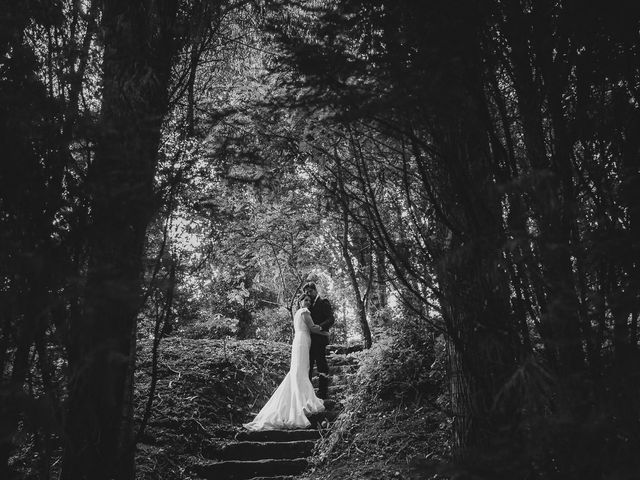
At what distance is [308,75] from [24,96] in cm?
147

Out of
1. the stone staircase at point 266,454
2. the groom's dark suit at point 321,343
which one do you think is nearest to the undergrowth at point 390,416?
the stone staircase at point 266,454

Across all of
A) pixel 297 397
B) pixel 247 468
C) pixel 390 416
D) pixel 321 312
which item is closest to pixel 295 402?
pixel 297 397

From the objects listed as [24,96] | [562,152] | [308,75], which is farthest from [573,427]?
[24,96]

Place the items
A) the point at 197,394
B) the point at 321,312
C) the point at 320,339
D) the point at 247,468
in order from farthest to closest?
the point at 321,312 → the point at 320,339 → the point at 197,394 → the point at 247,468

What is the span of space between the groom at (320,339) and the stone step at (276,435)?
1.31 meters

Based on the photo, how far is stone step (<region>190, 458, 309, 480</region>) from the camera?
5.77 m

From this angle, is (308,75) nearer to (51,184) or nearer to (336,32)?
(336,32)

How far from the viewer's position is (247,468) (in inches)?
229

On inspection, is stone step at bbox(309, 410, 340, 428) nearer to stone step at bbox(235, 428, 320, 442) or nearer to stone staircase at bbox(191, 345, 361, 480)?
stone staircase at bbox(191, 345, 361, 480)

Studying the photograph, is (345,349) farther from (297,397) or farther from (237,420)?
(237,420)

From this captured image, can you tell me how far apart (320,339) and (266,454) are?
96.3 inches

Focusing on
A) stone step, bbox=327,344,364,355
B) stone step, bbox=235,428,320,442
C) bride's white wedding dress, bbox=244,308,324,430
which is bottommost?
stone step, bbox=235,428,320,442

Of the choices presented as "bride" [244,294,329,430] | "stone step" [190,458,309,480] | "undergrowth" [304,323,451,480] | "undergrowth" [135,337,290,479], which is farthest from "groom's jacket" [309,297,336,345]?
"stone step" [190,458,309,480]

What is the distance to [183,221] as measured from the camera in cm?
323
